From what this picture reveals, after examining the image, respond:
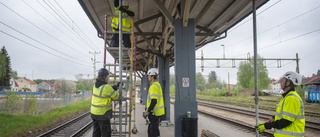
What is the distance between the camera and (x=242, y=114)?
11945 mm

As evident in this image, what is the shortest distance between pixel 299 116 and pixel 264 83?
4016 cm

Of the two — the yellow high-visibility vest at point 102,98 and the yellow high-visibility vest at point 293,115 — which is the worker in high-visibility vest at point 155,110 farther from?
the yellow high-visibility vest at point 293,115

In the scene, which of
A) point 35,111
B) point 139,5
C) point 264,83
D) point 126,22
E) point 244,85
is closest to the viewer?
point 126,22

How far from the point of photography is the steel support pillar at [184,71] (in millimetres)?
4852

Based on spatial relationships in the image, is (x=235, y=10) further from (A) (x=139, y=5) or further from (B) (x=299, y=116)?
(B) (x=299, y=116)

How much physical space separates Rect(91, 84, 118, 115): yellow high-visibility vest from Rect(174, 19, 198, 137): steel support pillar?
188 cm

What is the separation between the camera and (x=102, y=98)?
12.0 ft

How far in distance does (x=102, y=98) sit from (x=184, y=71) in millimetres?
2296

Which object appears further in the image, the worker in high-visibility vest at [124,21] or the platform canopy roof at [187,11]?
the platform canopy roof at [187,11]

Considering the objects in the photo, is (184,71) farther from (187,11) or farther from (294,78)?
(294,78)

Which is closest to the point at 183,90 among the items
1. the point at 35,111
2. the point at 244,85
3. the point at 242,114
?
the point at 242,114

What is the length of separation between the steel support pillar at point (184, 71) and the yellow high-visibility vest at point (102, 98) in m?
1.88

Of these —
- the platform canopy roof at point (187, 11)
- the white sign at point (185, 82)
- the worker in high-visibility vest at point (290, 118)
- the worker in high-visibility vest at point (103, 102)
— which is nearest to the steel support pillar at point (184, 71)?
the white sign at point (185, 82)

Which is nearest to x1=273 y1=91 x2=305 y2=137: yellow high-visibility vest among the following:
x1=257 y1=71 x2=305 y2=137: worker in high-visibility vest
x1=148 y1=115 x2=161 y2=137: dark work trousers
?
x1=257 y1=71 x2=305 y2=137: worker in high-visibility vest
